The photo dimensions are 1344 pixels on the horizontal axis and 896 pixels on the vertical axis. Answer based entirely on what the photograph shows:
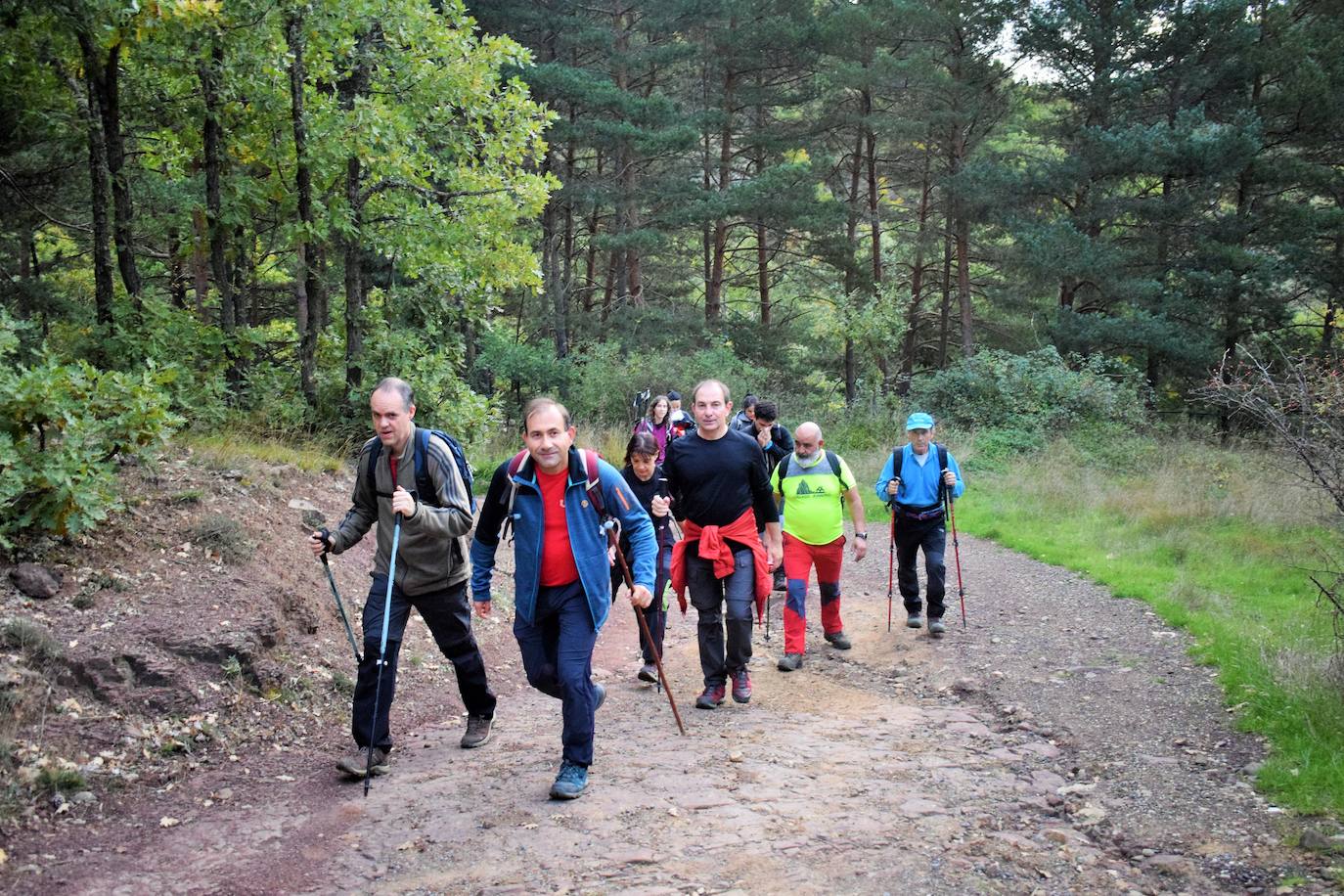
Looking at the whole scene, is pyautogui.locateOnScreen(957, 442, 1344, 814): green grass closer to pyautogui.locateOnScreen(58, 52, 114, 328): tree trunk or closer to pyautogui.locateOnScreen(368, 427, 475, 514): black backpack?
pyautogui.locateOnScreen(368, 427, 475, 514): black backpack

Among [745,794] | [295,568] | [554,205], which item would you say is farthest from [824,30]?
[745,794]

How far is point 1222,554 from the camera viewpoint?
1122 centimetres

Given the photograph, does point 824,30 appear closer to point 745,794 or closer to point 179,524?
point 179,524

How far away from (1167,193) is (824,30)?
9.70m

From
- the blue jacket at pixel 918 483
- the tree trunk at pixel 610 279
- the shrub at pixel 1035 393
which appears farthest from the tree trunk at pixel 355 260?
the tree trunk at pixel 610 279

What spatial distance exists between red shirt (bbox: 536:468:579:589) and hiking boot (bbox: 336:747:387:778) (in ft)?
4.42

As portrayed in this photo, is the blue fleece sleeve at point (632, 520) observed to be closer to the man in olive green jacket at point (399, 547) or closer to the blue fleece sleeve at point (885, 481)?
the man in olive green jacket at point (399, 547)

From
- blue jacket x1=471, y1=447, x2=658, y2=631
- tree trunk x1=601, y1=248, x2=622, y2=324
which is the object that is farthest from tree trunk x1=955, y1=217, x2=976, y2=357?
blue jacket x1=471, y1=447, x2=658, y2=631

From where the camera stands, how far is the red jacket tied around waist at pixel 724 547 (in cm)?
668

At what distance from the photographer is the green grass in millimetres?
5641

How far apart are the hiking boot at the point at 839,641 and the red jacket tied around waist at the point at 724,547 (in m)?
2.08

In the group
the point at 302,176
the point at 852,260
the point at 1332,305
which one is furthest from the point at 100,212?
the point at 1332,305

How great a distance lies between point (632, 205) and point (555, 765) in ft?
76.7

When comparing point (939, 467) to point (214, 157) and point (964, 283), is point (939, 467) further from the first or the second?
point (964, 283)
